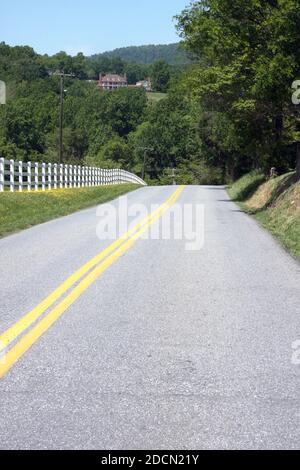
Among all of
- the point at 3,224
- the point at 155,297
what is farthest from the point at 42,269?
the point at 3,224

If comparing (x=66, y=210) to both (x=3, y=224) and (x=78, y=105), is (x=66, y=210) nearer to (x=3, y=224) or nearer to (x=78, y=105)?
(x=3, y=224)

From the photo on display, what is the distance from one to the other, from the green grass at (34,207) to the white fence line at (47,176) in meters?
1.18

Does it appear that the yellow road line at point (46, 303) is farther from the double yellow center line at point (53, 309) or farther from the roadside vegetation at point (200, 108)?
the roadside vegetation at point (200, 108)

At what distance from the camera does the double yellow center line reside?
20.6 feet

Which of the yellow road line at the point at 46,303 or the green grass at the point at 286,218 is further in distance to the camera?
the green grass at the point at 286,218

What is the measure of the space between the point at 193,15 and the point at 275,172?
912cm

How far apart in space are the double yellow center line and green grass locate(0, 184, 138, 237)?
Result: 5766 millimetres

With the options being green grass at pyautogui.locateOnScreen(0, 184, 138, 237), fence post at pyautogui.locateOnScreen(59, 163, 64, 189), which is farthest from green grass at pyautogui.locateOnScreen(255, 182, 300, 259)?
fence post at pyautogui.locateOnScreen(59, 163, 64, 189)

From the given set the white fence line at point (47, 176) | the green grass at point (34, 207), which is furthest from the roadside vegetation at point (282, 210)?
the white fence line at point (47, 176)
